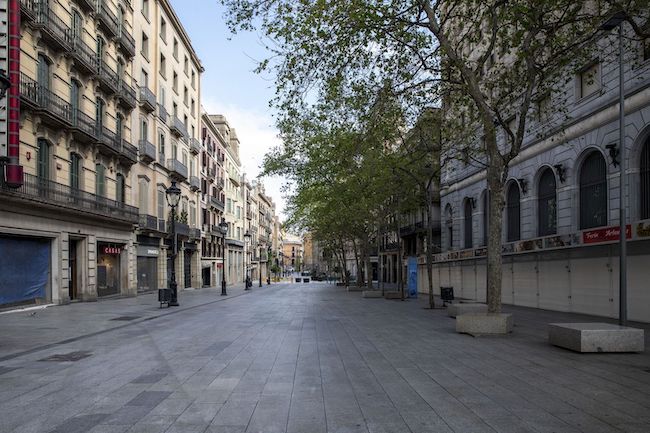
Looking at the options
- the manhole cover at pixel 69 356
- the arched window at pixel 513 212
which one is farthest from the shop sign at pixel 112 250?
the arched window at pixel 513 212

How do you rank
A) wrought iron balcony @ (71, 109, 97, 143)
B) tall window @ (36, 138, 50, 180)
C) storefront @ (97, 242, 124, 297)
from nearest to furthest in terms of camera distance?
tall window @ (36, 138, 50, 180), wrought iron balcony @ (71, 109, 97, 143), storefront @ (97, 242, 124, 297)

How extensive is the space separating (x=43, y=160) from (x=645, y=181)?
2287 cm

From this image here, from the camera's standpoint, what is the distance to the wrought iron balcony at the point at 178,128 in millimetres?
40291

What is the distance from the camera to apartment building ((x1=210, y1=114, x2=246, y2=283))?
66.3 metres

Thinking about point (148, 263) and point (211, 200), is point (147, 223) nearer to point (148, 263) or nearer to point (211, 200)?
point (148, 263)

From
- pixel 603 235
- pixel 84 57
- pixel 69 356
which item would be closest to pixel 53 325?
pixel 69 356

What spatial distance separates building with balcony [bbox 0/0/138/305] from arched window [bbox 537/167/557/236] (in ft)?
70.1

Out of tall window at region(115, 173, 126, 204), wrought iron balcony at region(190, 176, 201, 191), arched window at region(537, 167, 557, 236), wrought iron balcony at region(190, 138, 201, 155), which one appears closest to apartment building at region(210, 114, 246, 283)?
wrought iron balcony at region(190, 138, 201, 155)

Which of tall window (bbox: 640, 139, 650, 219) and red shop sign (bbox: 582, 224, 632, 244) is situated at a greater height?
tall window (bbox: 640, 139, 650, 219)

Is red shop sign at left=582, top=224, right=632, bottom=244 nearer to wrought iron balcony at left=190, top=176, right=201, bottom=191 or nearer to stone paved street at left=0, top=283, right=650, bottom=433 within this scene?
stone paved street at left=0, top=283, right=650, bottom=433

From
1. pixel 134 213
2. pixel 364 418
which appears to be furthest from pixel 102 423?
pixel 134 213

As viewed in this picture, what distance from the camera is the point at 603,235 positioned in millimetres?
16812

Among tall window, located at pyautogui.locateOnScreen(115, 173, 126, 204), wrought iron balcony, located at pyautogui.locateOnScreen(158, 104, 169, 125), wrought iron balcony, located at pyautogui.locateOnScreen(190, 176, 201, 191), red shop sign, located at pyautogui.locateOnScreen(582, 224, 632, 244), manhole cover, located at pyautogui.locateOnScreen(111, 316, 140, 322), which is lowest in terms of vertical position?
manhole cover, located at pyautogui.locateOnScreen(111, 316, 140, 322)

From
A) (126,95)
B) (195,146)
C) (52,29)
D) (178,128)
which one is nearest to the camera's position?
(52,29)
